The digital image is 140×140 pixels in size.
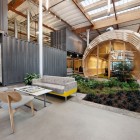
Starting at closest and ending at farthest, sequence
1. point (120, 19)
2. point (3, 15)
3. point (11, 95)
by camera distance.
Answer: point (11, 95), point (3, 15), point (120, 19)

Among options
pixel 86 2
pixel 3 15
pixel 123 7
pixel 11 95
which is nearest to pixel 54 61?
pixel 3 15

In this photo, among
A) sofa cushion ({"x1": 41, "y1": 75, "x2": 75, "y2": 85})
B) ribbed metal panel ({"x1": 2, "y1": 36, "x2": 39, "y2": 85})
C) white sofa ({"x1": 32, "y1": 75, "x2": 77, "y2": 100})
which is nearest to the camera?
white sofa ({"x1": 32, "y1": 75, "x2": 77, "y2": 100})

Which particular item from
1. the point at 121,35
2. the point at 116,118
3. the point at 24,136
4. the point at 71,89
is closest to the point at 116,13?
the point at 121,35

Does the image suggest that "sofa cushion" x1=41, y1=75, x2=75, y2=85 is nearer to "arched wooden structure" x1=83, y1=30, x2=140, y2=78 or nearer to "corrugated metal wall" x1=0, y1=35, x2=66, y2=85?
"corrugated metal wall" x1=0, y1=35, x2=66, y2=85

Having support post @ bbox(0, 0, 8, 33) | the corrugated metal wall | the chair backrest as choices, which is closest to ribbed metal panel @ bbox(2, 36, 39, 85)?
the corrugated metal wall

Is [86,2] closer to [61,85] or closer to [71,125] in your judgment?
[61,85]

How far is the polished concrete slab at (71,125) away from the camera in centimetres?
196

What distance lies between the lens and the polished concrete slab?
1964 millimetres

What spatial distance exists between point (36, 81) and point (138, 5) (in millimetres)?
8363

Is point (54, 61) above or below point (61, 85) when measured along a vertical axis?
above

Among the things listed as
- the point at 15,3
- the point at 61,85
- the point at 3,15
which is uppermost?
the point at 15,3

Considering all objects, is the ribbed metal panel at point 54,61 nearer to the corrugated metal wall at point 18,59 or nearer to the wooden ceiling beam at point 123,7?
the corrugated metal wall at point 18,59

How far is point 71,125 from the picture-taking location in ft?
7.57

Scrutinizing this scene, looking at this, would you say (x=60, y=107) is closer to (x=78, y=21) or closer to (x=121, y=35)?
(x=121, y=35)
